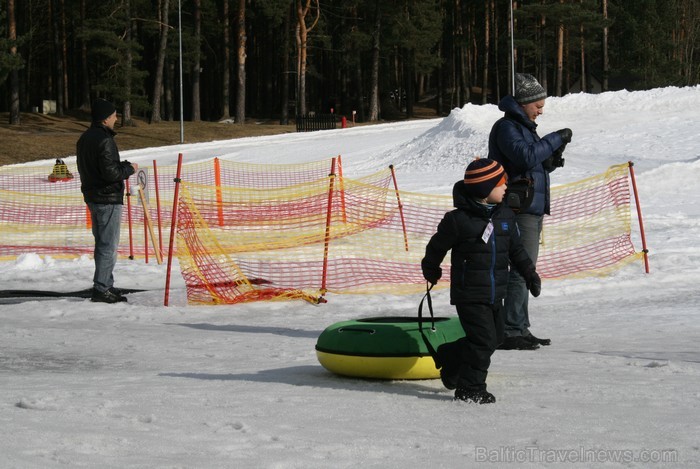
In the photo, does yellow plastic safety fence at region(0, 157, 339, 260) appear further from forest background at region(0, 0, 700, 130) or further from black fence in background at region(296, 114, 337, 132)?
black fence in background at region(296, 114, 337, 132)

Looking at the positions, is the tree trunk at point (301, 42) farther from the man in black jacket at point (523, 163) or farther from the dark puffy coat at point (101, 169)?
the man in black jacket at point (523, 163)

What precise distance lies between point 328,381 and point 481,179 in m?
1.67

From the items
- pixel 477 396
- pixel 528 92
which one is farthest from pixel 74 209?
pixel 477 396

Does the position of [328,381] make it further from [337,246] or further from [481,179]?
[337,246]

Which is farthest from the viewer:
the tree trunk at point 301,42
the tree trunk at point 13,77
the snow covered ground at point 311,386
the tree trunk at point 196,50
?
the tree trunk at point 301,42

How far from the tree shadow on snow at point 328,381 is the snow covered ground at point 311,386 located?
0.02m

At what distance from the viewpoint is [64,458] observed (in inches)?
178

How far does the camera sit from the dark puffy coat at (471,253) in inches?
240

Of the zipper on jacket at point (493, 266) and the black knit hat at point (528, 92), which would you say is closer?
the zipper on jacket at point (493, 266)

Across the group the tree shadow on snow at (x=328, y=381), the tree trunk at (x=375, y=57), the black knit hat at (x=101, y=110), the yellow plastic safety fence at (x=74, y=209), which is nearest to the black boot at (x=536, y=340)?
the tree shadow on snow at (x=328, y=381)

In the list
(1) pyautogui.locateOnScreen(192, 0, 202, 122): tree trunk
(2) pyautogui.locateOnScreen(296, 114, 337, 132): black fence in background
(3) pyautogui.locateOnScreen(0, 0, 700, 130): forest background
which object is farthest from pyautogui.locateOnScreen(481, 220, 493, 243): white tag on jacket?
(1) pyautogui.locateOnScreen(192, 0, 202, 122): tree trunk

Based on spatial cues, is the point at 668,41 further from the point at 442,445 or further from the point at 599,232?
the point at 442,445

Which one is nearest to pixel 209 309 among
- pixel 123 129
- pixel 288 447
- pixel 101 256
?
pixel 101 256

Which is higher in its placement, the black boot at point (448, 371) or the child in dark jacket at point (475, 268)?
the child in dark jacket at point (475, 268)
